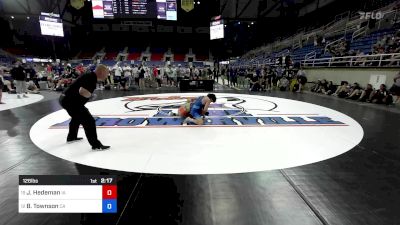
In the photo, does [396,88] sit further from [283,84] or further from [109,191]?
[109,191]

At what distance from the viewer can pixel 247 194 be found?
2639 millimetres

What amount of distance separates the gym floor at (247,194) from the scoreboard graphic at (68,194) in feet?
2.26

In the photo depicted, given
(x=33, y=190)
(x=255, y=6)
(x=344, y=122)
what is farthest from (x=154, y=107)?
(x=255, y=6)

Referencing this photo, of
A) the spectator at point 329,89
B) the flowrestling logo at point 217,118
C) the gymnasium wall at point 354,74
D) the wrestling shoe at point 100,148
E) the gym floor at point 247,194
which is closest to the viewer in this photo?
the gym floor at point 247,194

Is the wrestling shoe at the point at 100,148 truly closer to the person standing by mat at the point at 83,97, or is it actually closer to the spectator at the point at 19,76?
the person standing by mat at the point at 83,97

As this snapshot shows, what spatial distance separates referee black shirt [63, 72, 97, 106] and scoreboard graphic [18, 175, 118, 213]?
2.39m

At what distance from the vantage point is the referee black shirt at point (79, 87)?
12.1 ft

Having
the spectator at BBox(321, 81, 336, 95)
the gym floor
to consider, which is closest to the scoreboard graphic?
the gym floor

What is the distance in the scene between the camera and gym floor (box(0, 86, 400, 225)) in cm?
220

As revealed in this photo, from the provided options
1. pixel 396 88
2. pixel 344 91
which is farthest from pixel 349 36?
pixel 396 88

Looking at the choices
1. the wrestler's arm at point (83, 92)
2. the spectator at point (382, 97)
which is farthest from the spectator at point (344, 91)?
the wrestler's arm at point (83, 92)

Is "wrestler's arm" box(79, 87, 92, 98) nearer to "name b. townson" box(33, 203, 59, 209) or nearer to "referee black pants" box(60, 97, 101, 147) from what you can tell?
"referee black pants" box(60, 97, 101, 147)

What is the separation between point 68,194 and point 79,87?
2676 millimetres

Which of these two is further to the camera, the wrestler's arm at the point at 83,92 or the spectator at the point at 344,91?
the spectator at the point at 344,91
